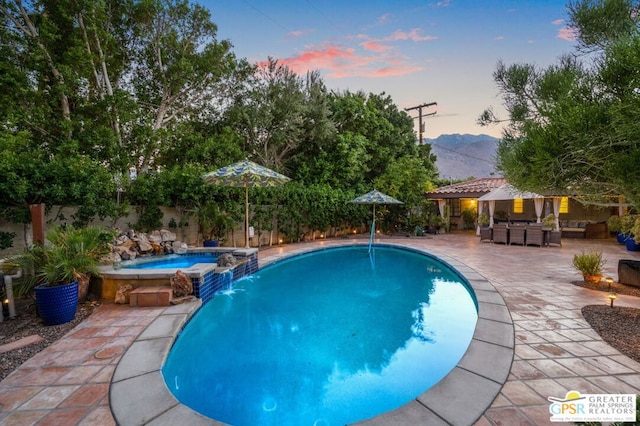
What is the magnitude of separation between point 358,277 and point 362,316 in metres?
2.76

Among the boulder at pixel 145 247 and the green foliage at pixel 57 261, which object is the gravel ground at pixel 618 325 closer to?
the green foliage at pixel 57 261

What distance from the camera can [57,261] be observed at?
4.00 meters

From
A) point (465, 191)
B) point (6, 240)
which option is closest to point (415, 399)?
point (6, 240)

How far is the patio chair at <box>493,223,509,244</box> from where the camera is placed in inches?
461

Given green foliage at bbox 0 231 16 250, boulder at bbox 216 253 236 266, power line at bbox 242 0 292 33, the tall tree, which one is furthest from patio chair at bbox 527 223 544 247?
green foliage at bbox 0 231 16 250

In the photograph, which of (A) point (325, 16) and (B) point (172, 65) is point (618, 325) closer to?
(A) point (325, 16)

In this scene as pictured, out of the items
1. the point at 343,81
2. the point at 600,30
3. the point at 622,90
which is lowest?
the point at 622,90

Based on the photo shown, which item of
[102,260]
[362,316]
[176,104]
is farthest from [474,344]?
[176,104]

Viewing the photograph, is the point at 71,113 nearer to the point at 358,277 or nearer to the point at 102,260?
the point at 102,260

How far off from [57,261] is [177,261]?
3358 millimetres

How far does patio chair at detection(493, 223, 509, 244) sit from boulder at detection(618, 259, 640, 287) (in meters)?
6.43

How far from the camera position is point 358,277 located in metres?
7.75

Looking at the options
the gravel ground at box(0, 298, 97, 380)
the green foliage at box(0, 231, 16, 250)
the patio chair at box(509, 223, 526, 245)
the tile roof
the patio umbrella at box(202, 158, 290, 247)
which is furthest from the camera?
the tile roof

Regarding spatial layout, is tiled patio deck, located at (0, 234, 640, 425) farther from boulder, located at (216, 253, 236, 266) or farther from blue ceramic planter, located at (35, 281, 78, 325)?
boulder, located at (216, 253, 236, 266)
